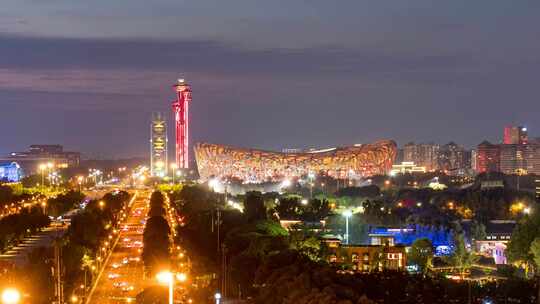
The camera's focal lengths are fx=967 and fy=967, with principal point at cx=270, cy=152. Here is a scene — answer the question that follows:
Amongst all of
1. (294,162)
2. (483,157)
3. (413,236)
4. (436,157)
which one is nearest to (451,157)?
(436,157)

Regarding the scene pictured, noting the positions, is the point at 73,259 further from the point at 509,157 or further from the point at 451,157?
the point at 451,157

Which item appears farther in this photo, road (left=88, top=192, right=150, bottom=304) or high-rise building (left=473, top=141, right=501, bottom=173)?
high-rise building (left=473, top=141, right=501, bottom=173)

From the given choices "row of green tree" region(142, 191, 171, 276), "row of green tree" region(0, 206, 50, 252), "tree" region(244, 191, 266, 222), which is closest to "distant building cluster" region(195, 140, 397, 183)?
"tree" region(244, 191, 266, 222)

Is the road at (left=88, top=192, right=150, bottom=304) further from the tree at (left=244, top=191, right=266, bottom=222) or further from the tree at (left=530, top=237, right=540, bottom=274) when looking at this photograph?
the tree at (left=530, top=237, right=540, bottom=274)

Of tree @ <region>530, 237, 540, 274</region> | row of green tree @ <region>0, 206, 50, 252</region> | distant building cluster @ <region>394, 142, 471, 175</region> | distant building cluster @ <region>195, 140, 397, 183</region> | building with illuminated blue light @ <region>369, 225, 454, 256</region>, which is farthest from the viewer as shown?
distant building cluster @ <region>394, 142, 471, 175</region>

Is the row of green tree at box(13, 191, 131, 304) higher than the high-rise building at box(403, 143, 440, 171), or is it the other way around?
the high-rise building at box(403, 143, 440, 171)

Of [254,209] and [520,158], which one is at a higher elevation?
[520,158]

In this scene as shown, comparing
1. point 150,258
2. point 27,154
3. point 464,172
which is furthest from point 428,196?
point 27,154
